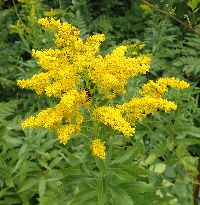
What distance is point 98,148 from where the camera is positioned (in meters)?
2.54

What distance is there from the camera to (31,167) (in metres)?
3.81

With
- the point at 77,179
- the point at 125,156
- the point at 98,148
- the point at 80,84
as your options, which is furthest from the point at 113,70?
the point at 77,179

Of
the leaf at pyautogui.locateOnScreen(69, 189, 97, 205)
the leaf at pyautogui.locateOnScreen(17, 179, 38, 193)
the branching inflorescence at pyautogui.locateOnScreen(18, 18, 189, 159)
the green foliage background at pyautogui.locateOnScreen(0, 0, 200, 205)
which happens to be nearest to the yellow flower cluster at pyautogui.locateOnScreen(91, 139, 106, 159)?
the branching inflorescence at pyautogui.locateOnScreen(18, 18, 189, 159)

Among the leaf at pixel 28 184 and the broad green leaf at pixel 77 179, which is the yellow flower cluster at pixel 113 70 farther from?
the leaf at pixel 28 184

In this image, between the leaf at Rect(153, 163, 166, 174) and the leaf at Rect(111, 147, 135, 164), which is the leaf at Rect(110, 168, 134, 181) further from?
the leaf at Rect(153, 163, 166, 174)

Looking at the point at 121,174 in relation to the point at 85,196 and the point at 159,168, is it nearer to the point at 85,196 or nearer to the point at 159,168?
the point at 85,196

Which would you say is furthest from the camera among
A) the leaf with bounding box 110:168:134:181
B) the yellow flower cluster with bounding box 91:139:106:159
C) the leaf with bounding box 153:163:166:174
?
the leaf with bounding box 153:163:166:174

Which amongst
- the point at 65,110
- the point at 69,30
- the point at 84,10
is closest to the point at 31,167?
the point at 65,110

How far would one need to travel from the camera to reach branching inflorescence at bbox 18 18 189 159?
253 cm

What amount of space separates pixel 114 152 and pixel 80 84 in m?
1.28

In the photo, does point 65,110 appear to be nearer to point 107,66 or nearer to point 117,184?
point 107,66

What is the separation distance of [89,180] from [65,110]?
565 mm

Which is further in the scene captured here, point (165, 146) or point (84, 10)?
point (84, 10)

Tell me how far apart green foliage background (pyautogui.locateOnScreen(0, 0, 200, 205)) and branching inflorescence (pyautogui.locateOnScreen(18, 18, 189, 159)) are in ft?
0.74
